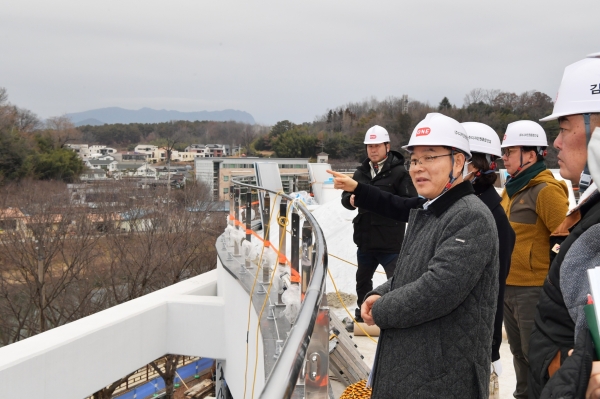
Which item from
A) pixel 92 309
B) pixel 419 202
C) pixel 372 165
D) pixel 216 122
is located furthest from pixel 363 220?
pixel 216 122

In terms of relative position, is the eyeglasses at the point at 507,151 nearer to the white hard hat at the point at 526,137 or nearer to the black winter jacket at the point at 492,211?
the white hard hat at the point at 526,137

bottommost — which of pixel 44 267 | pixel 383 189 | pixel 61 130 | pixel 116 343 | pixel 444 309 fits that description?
pixel 44 267

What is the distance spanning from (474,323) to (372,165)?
3150 mm

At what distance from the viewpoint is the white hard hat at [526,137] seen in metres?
3.74

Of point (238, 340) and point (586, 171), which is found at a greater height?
point (586, 171)

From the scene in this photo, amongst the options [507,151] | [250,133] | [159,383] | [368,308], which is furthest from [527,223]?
[250,133]

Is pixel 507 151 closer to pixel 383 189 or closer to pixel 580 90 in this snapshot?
pixel 383 189

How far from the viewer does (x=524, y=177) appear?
3.70 meters

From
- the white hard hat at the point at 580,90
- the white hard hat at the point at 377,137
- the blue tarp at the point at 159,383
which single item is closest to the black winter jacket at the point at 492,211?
the white hard hat at the point at 580,90

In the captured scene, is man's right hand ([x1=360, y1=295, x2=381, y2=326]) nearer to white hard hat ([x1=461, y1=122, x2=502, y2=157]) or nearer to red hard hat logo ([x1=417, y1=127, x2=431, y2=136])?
red hard hat logo ([x1=417, y1=127, x2=431, y2=136])

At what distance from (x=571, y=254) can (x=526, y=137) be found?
2.41m

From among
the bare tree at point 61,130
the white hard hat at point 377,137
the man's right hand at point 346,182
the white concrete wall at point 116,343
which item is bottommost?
the white concrete wall at point 116,343

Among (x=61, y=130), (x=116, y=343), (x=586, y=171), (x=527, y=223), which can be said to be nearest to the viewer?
(x=586, y=171)

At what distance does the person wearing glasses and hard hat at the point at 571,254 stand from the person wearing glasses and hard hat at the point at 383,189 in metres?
2.90
